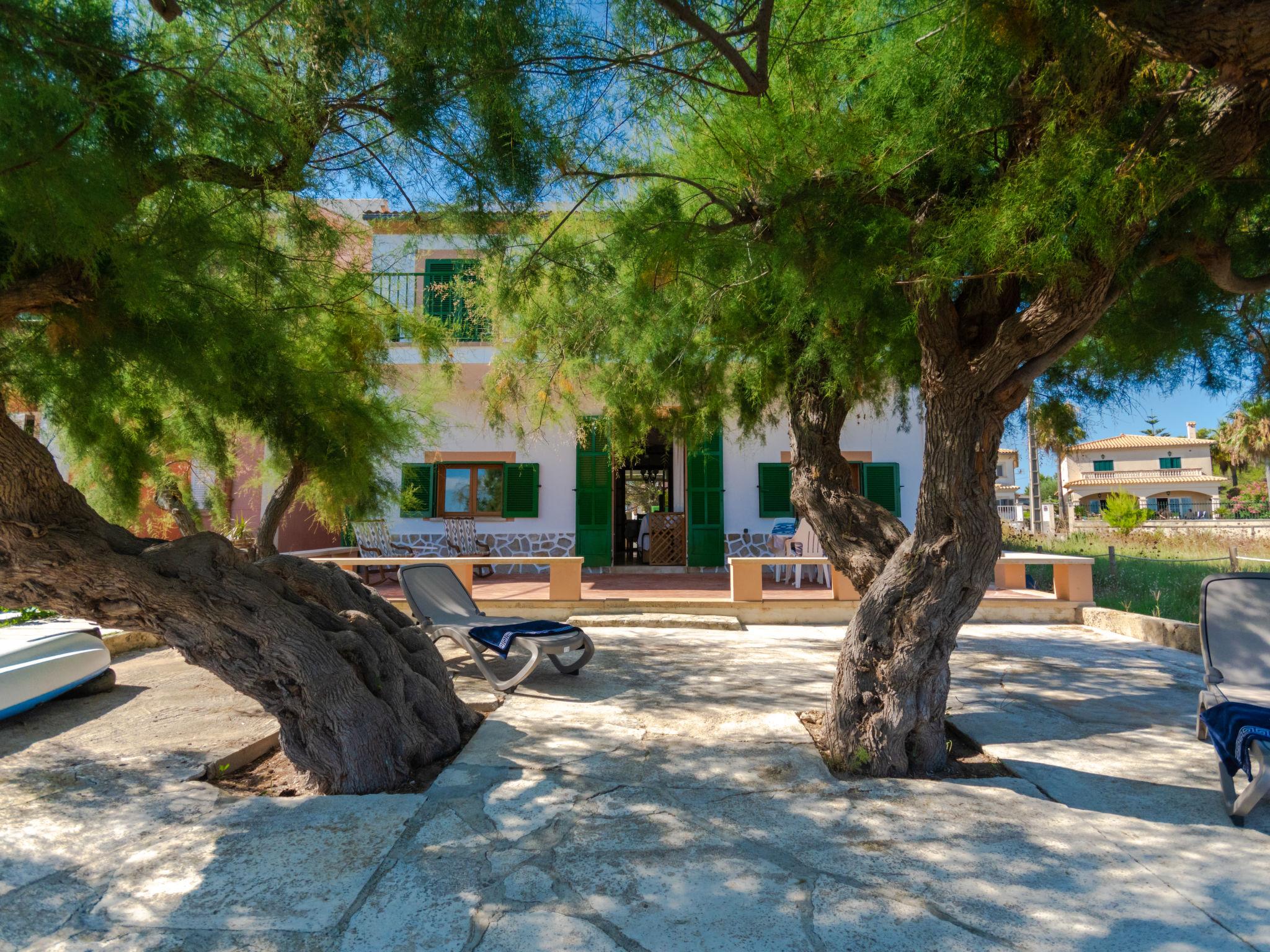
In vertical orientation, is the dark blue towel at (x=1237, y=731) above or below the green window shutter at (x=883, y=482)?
below

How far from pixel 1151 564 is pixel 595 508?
413 inches

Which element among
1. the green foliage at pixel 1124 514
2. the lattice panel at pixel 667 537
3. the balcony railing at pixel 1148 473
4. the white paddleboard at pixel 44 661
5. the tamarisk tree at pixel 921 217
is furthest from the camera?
the balcony railing at pixel 1148 473

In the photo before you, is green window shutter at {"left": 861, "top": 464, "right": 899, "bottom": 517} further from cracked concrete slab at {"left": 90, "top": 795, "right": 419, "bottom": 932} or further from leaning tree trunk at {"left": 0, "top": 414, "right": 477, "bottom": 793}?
cracked concrete slab at {"left": 90, "top": 795, "right": 419, "bottom": 932}

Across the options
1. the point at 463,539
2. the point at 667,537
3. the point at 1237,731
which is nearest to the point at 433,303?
the point at 463,539

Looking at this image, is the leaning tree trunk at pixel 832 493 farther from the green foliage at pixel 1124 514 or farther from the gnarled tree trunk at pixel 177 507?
the green foliage at pixel 1124 514

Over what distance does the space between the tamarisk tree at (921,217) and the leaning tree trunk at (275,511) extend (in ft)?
6.87

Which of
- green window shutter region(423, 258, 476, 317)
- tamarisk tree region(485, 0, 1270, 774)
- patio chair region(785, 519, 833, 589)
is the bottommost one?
patio chair region(785, 519, 833, 589)

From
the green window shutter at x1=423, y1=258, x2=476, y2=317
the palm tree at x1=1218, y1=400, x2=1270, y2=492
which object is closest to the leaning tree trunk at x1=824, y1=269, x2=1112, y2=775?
the green window shutter at x1=423, y1=258, x2=476, y2=317

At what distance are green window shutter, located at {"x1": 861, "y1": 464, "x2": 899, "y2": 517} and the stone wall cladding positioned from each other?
4.77 meters

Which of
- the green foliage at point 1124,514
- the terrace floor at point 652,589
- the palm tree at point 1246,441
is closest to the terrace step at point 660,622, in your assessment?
the terrace floor at point 652,589

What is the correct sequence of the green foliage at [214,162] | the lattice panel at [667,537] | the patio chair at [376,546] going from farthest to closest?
the lattice panel at [667,537], the patio chair at [376,546], the green foliage at [214,162]

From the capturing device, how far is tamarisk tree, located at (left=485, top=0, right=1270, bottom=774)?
2770 millimetres

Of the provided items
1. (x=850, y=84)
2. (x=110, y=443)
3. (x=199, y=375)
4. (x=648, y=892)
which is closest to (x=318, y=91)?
(x=199, y=375)

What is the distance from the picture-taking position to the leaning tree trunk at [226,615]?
2.96 m
